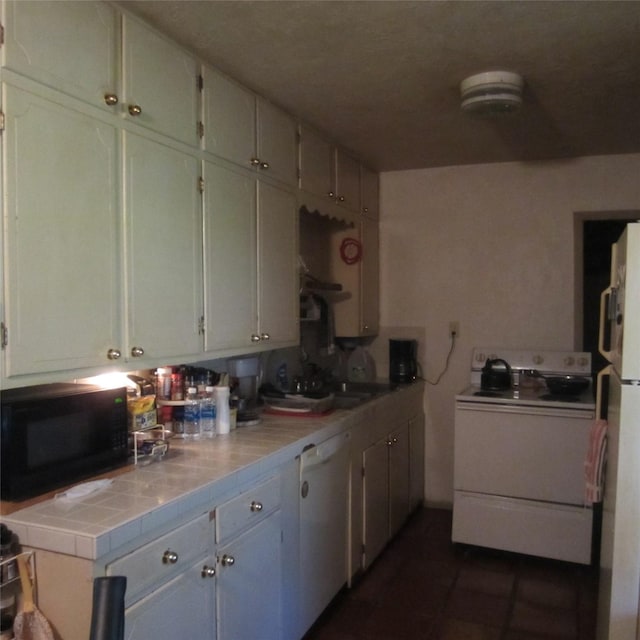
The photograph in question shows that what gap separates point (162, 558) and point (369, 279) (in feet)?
8.59

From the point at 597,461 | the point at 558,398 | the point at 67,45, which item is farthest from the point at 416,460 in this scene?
the point at 67,45

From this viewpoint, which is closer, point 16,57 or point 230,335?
point 16,57

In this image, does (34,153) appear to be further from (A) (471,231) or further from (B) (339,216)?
(A) (471,231)

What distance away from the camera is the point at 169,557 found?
1.54 metres

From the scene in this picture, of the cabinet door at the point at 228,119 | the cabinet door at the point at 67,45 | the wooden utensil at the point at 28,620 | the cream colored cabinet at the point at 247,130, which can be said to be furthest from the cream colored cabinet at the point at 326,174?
the wooden utensil at the point at 28,620

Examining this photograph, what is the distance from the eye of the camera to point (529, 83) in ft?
7.82

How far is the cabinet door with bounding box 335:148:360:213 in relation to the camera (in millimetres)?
3318

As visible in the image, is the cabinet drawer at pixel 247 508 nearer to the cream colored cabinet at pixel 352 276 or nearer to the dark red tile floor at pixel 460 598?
the dark red tile floor at pixel 460 598

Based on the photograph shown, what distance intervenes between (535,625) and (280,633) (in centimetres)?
120

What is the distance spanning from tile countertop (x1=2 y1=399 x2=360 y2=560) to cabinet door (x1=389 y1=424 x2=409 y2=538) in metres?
1.11

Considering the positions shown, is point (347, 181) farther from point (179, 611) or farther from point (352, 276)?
point (179, 611)

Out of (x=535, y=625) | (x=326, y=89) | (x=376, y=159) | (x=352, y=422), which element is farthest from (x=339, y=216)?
(x=535, y=625)

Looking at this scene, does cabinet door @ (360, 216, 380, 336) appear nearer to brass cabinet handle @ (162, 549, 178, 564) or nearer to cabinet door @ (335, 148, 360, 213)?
cabinet door @ (335, 148, 360, 213)

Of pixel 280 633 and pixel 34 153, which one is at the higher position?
pixel 34 153
